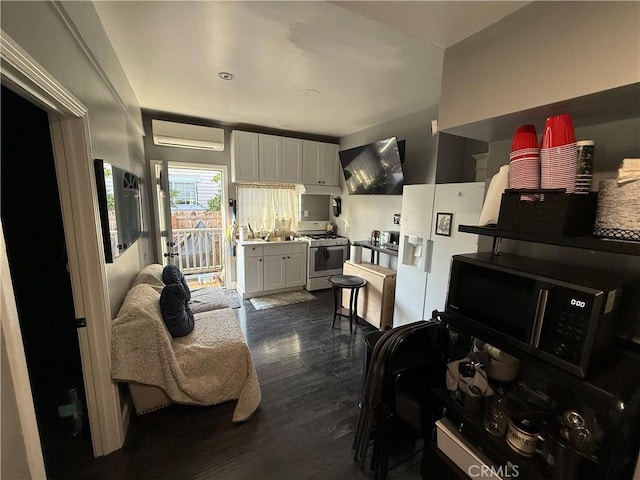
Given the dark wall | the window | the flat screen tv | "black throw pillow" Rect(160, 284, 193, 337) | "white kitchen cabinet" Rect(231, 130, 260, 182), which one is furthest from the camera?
the window

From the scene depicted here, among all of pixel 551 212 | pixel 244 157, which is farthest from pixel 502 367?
pixel 244 157

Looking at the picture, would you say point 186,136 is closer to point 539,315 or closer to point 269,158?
point 269,158

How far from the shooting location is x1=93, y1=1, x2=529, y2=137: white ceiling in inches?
43.1

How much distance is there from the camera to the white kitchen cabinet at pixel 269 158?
165 inches

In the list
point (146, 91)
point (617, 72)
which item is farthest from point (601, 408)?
point (146, 91)

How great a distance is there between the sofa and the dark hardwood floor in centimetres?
14

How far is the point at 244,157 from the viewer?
4.07 meters

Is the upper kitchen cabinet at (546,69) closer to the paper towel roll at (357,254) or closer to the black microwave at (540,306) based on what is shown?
the black microwave at (540,306)

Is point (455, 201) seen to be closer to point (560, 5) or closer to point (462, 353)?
point (462, 353)

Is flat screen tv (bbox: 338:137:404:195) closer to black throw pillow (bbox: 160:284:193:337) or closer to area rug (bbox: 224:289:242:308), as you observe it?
area rug (bbox: 224:289:242:308)

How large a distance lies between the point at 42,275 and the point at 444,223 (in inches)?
120

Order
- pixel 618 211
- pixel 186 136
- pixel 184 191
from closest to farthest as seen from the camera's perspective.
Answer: pixel 618 211 → pixel 186 136 → pixel 184 191

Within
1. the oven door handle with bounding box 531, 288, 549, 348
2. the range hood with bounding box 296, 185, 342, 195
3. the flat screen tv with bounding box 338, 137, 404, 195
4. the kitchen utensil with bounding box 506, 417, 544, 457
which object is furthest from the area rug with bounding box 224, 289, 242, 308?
the oven door handle with bounding box 531, 288, 549, 348

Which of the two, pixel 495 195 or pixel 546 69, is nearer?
pixel 546 69
